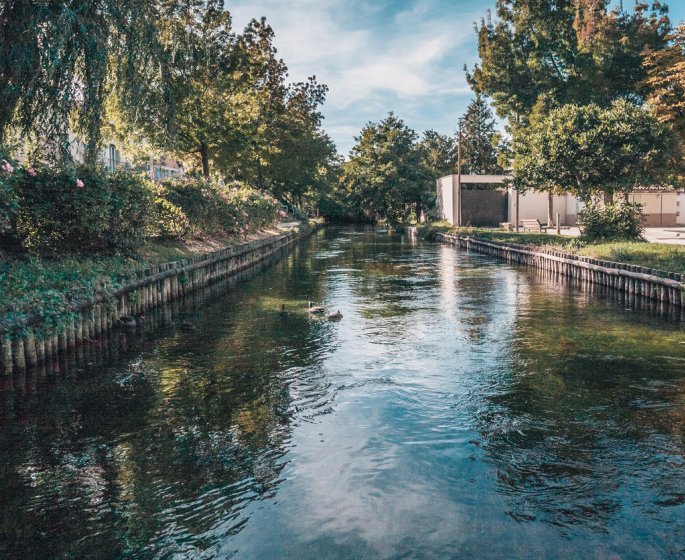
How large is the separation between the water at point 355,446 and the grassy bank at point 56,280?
1241mm

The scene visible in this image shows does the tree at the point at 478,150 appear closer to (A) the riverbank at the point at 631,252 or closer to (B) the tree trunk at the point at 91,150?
(A) the riverbank at the point at 631,252

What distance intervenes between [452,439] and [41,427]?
571 centimetres

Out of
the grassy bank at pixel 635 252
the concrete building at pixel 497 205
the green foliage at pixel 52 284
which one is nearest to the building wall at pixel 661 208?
Answer: the concrete building at pixel 497 205

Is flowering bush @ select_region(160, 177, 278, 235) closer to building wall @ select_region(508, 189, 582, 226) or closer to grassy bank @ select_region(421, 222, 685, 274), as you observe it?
grassy bank @ select_region(421, 222, 685, 274)

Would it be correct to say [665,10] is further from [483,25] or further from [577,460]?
[577,460]

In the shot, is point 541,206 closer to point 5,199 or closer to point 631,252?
point 631,252

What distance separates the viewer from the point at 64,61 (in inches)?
511

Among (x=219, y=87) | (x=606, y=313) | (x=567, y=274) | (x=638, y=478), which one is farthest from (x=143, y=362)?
(x=219, y=87)

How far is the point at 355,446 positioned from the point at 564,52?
47.4m

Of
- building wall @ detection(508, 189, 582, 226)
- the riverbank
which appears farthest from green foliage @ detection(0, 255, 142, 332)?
building wall @ detection(508, 189, 582, 226)

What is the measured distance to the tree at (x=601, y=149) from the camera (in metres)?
32.2

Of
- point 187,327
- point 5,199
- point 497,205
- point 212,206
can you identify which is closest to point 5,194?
point 5,199

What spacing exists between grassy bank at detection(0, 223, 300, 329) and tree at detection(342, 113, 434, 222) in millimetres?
52042

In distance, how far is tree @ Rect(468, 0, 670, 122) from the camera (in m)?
45.2
